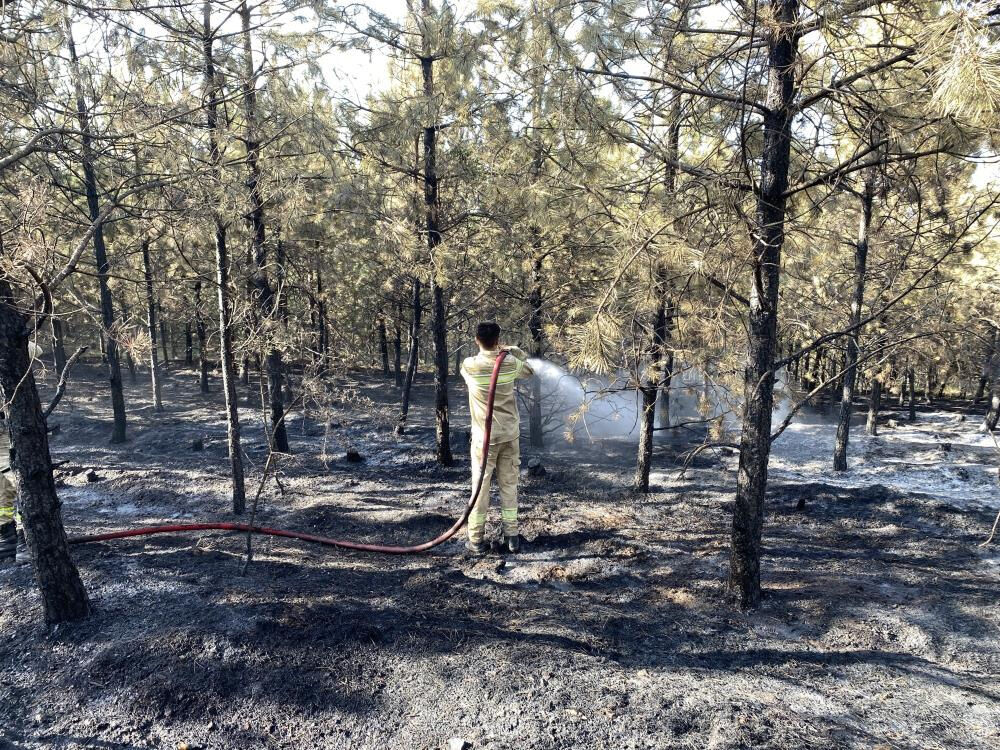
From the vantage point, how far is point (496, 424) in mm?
6121

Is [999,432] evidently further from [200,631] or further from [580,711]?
[200,631]

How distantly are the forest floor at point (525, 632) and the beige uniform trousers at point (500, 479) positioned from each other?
420 mm

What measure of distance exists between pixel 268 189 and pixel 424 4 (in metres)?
5.41

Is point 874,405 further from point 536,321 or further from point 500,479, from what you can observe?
point 500,479

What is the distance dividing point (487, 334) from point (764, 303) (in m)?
2.71

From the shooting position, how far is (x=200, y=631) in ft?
14.0

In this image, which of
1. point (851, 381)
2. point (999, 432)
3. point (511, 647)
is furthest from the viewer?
point (999, 432)

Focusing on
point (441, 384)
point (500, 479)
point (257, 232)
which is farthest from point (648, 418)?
point (257, 232)

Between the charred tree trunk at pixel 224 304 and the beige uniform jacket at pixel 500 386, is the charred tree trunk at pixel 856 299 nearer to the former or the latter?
the beige uniform jacket at pixel 500 386

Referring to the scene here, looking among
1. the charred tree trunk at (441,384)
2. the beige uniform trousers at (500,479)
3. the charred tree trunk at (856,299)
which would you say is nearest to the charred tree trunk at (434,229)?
the charred tree trunk at (441,384)

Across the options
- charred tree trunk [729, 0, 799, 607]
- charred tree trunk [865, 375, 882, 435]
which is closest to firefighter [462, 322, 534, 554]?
charred tree trunk [729, 0, 799, 607]

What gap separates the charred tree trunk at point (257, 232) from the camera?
21.5ft

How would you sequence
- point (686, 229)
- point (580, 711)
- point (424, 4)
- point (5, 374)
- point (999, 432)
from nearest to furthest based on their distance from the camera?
1. point (580, 711)
2. point (5, 374)
3. point (686, 229)
4. point (424, 4)
5. point (999, 432)

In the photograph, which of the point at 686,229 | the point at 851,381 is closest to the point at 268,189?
the point at 686,229
